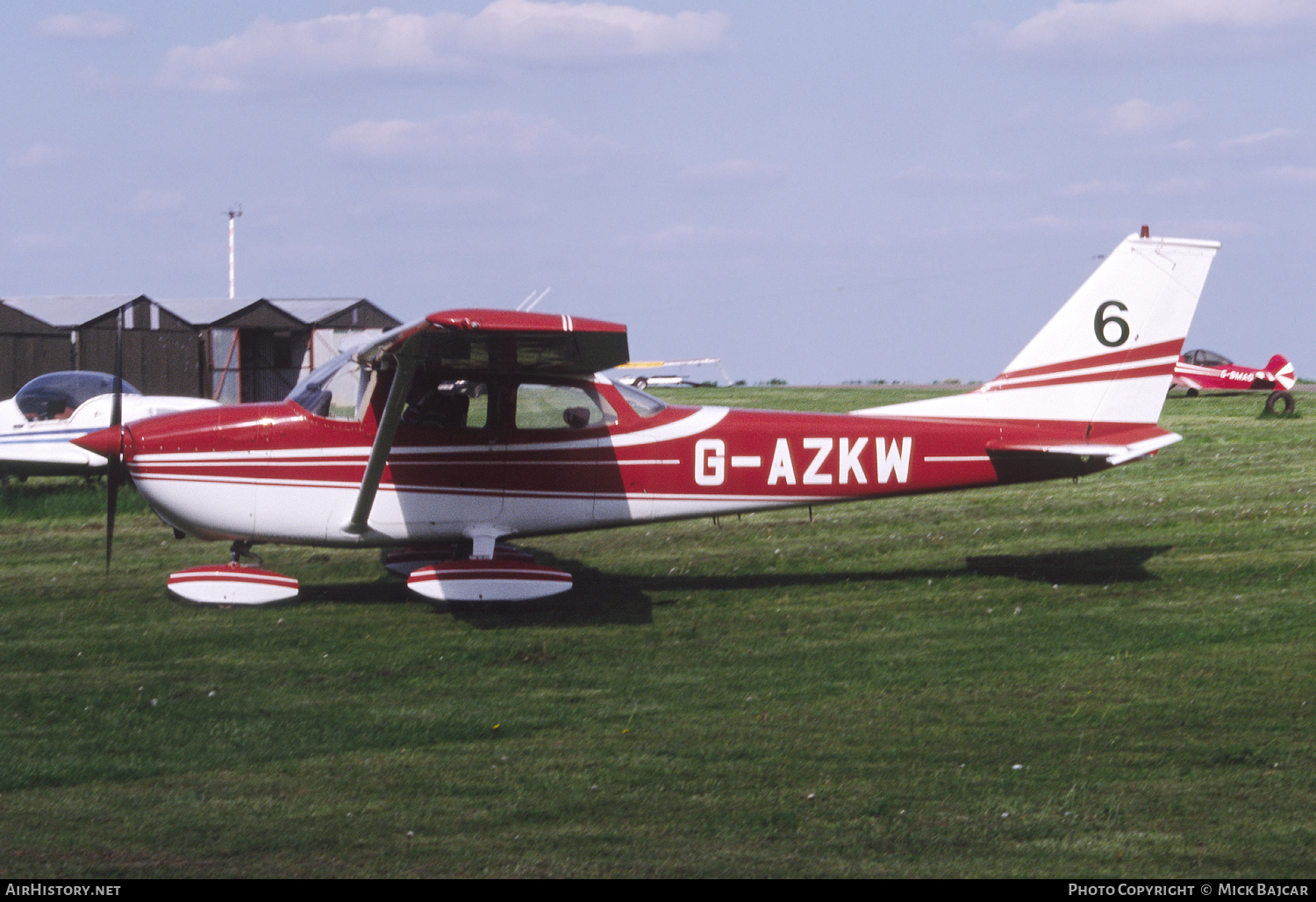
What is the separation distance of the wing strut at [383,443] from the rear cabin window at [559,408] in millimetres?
970

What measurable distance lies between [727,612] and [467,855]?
4.60m

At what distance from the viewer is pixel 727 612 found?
8844 mm

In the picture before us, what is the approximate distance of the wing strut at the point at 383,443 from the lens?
823cm

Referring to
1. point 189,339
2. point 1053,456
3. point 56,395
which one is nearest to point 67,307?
point 189,339

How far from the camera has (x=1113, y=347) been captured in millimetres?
9758

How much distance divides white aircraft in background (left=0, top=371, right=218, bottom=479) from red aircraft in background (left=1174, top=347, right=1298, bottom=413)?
24.9 metres

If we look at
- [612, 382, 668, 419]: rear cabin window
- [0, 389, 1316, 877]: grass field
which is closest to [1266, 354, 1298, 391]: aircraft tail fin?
[0, 389, 1316, 877]: grass field

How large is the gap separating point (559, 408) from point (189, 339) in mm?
22159

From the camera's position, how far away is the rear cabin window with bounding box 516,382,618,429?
29.9 feet

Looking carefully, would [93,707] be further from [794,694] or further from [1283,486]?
[1283,486]

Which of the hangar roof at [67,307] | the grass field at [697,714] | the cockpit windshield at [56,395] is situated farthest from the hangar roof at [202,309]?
the grass field at [697,714]

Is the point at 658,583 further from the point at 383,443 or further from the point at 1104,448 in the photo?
the point at 1104,448
